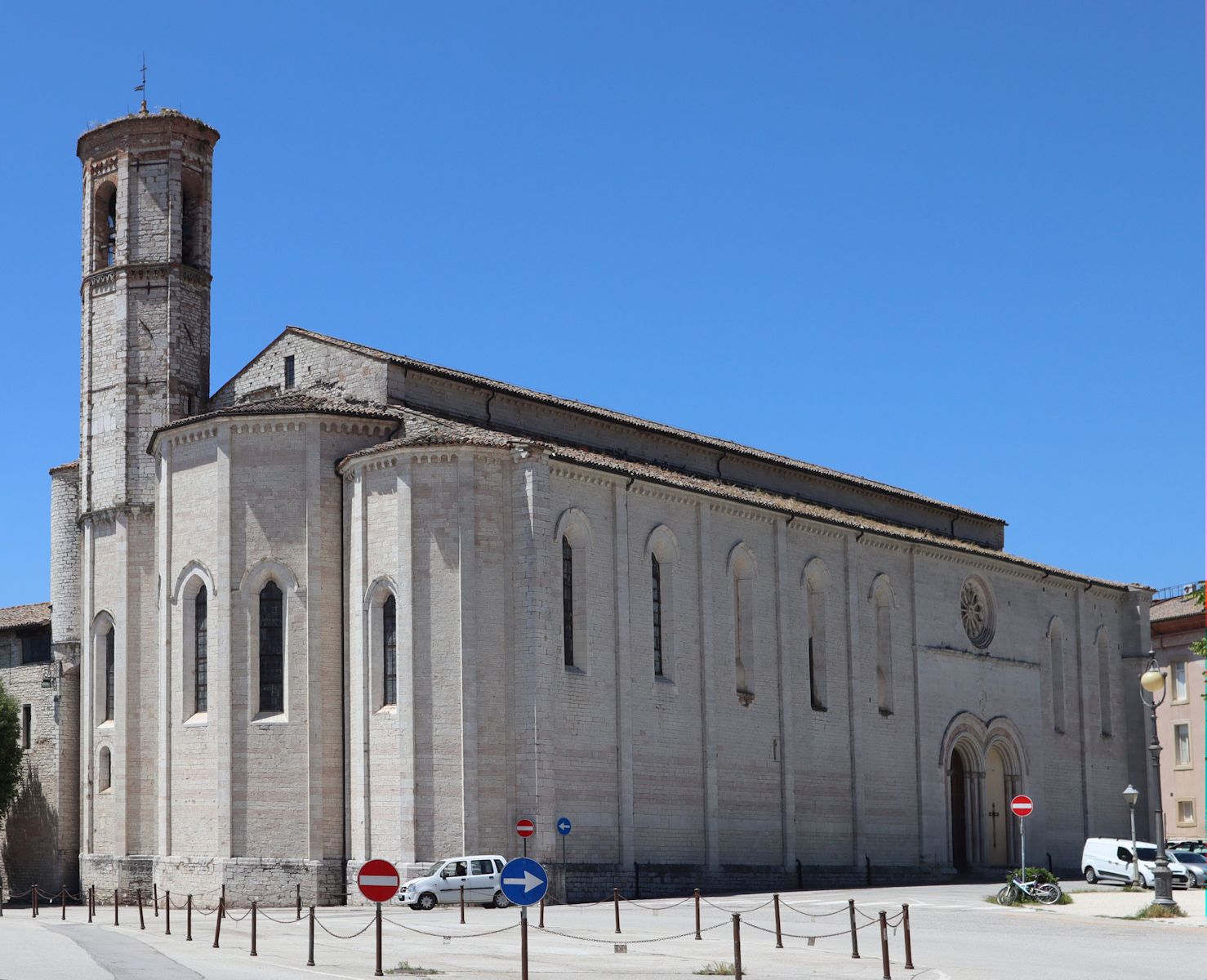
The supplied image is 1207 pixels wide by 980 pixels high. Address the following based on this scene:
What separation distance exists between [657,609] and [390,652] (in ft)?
26.0

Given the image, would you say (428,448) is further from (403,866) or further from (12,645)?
(12,645)

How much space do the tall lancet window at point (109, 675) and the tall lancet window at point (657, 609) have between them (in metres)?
15.1

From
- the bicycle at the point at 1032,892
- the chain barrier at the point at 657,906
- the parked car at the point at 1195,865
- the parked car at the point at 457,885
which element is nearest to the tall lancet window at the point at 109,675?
the parked car at the point at 457,885

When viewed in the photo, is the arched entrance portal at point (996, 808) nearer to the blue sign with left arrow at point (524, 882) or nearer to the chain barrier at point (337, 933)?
the chain barrier at point (337, 933)

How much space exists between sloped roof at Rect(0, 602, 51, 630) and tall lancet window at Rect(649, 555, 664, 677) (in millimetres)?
20934

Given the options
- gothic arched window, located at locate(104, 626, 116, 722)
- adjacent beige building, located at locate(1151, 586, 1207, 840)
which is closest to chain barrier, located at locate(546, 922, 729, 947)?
gothic arched window, located at locate(104, 626, 116, 722)

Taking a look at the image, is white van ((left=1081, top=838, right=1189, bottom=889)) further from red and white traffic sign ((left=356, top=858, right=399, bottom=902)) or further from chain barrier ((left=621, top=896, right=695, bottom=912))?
red and white traffic sign ((left=356, top=858, right=399, bottom=902))

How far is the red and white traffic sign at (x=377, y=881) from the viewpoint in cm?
1950

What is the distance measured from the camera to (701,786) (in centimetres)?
4300

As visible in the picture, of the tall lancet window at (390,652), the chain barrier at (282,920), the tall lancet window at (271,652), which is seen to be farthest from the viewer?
the tall lancet window at (271,652)

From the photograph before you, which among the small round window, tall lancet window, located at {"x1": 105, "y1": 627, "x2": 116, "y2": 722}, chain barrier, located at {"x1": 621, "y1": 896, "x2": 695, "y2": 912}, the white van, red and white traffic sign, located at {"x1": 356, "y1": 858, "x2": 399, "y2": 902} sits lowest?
the white van

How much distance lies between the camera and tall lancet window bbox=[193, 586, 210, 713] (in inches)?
1599

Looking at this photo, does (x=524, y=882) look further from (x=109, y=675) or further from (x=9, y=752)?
(x=9, y=752)

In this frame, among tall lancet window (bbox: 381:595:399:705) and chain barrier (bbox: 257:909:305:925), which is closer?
chain barrier (bbox: 257:909:305:925)
